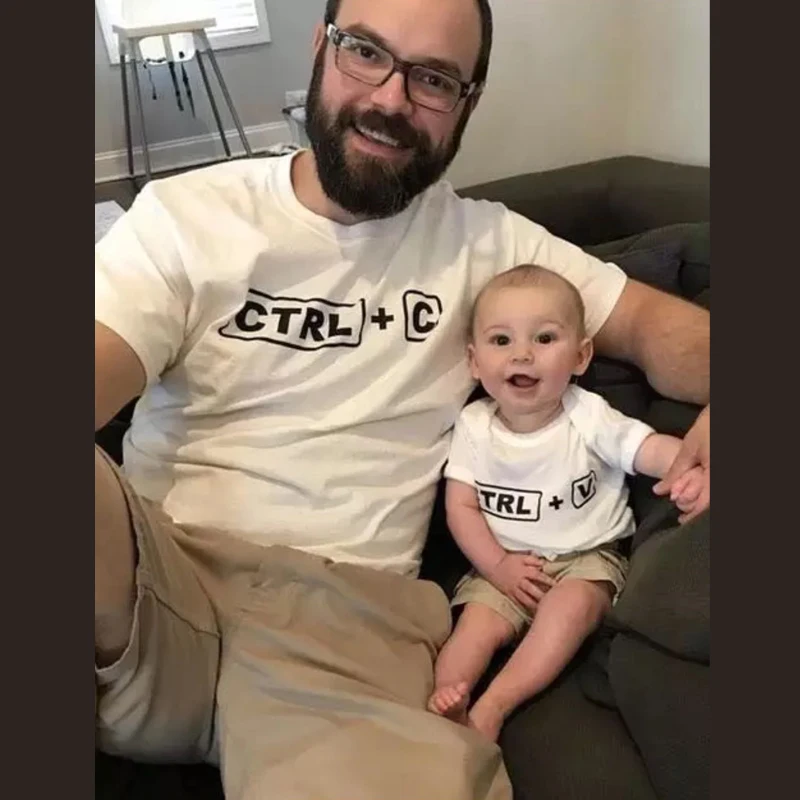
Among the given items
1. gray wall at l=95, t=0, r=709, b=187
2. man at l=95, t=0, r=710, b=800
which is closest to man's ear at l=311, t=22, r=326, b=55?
man at l=95, t=0, r=710, b=800

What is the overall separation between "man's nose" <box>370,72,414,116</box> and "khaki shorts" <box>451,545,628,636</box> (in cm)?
65

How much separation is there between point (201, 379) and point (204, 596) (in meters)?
0.29

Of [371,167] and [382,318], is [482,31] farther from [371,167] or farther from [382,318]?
[382,318]

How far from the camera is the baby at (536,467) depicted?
1.39m

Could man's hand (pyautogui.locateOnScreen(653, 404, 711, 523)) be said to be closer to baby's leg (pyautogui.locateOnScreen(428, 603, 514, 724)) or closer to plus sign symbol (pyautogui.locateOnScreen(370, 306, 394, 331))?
baby's leg (pyautogui.locateOnScreen(428, 603, 514, 724))

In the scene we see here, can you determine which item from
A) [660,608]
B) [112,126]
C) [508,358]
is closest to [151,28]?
[112,126]

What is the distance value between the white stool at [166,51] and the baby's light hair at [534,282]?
6.82 feet

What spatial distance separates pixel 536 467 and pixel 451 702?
36 centimetres

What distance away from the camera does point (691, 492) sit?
125cm

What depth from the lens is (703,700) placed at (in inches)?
42.0

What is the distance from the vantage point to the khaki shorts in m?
1.40

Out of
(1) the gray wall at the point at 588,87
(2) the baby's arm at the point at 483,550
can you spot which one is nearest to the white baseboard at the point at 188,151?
(1) the gray wall at the point at 588,87

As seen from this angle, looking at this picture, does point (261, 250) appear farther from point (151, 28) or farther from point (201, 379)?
point (151, 28)

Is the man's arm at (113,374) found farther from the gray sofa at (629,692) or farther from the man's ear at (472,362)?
the man's ear at (472,362)
